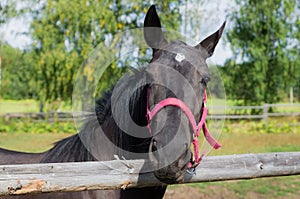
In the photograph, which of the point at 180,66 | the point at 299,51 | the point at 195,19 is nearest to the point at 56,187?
the point at 180,66

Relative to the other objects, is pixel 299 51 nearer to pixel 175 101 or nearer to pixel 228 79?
pixel 228 79

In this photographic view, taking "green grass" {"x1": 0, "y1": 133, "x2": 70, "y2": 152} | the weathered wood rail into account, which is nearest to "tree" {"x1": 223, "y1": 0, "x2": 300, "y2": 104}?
"green grass" {"x1": 0, "y1": 133, "x2": 70, "y2": 152}

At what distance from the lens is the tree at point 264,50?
25016 millimetres

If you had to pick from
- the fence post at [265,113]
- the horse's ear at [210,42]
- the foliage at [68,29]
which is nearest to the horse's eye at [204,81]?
the horse's ear at [210,42]

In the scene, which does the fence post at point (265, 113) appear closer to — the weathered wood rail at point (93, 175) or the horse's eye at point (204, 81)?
the weathered wood rail at point (93, 175)

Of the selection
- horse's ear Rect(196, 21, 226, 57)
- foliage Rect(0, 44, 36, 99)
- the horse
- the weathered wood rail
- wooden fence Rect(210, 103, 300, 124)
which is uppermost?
horse's ear Rect(196, 21, 226, 57)

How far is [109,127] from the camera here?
9.93ft

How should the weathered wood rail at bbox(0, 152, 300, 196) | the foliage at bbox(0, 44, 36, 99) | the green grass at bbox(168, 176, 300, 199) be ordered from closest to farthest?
the weathered wood rail at bbox(0, 152, 300, 196) < the green grass at bbox(168, 176, 300, 199) < the foliage at bbox(0, 44, 36, 99)

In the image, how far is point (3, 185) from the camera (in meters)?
2.49

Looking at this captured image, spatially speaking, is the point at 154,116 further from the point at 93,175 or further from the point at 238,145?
the point at 238,145

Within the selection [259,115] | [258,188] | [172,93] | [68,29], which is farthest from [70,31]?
[172,93]

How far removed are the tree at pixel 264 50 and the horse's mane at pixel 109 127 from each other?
2267cm

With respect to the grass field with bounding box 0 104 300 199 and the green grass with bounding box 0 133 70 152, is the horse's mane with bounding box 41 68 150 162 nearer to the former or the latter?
the grass field with bounding box 0 104 300 199

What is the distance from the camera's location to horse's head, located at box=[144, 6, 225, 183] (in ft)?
7.76
